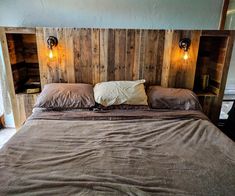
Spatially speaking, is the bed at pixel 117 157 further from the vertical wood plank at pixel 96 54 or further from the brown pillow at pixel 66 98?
the vertical wood plank at pixel 96 54

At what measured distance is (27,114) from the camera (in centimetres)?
264

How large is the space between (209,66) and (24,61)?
2.75 meters

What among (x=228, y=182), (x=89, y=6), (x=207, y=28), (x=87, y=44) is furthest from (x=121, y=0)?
(x=228, y=182)

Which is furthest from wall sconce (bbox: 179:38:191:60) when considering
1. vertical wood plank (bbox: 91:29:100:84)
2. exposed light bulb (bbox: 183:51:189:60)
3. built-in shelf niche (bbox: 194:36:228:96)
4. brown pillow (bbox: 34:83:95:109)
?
brown pillow (bbox: 34:83:95:109)

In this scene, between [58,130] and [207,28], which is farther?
[207,28]

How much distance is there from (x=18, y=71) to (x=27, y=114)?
0.62 metres

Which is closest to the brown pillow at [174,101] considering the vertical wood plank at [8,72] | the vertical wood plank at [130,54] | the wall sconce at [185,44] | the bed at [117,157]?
the bed at [117,157]

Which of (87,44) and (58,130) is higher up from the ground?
(87,44)

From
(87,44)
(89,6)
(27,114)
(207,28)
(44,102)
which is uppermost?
(89,6)

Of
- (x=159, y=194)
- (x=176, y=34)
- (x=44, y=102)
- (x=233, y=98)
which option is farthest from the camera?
(x=233, y=98)

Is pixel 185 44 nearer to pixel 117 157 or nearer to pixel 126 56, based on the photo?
pixel 126 56

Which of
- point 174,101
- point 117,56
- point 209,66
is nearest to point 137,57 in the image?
point 117,56

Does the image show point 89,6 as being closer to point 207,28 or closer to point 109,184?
point 207,28

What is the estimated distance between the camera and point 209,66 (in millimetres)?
2885
